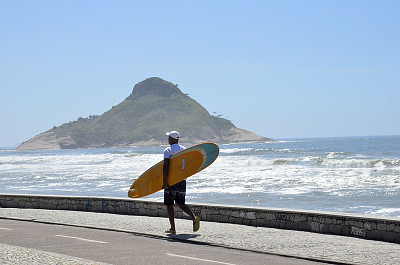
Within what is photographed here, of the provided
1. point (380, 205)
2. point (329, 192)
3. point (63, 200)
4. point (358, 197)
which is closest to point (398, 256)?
point (63, 200)

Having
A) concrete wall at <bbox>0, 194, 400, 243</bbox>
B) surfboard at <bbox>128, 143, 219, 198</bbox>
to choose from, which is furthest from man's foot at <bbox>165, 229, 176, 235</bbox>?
concrete wall at <bbox>0, 194, 400, 243</bbox>

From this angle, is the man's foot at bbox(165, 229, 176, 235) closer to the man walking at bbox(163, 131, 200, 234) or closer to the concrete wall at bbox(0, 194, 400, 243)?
the man walking at bbox(163, 131, 200, 234)

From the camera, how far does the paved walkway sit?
8.30m

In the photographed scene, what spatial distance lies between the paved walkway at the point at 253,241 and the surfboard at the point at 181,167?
2.32ft

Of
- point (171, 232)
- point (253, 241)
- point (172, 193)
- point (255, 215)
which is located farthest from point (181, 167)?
point (253, 241)

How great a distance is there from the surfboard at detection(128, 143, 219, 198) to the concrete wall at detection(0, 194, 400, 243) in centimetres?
89

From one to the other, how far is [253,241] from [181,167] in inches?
78.7

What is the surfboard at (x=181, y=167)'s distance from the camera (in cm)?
1103

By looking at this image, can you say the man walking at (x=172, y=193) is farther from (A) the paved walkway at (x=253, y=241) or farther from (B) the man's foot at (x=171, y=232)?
(A) the paved walkway at (x=253, y=241)

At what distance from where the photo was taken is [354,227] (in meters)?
10.2

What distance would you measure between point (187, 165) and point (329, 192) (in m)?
17.4

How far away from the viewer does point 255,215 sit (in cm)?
1182

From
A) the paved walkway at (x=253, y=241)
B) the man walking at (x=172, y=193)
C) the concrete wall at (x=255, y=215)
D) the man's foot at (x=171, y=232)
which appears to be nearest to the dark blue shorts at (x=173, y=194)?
the man walking at (x=172, y=193)

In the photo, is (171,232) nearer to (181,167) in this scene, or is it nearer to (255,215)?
(181,167)
